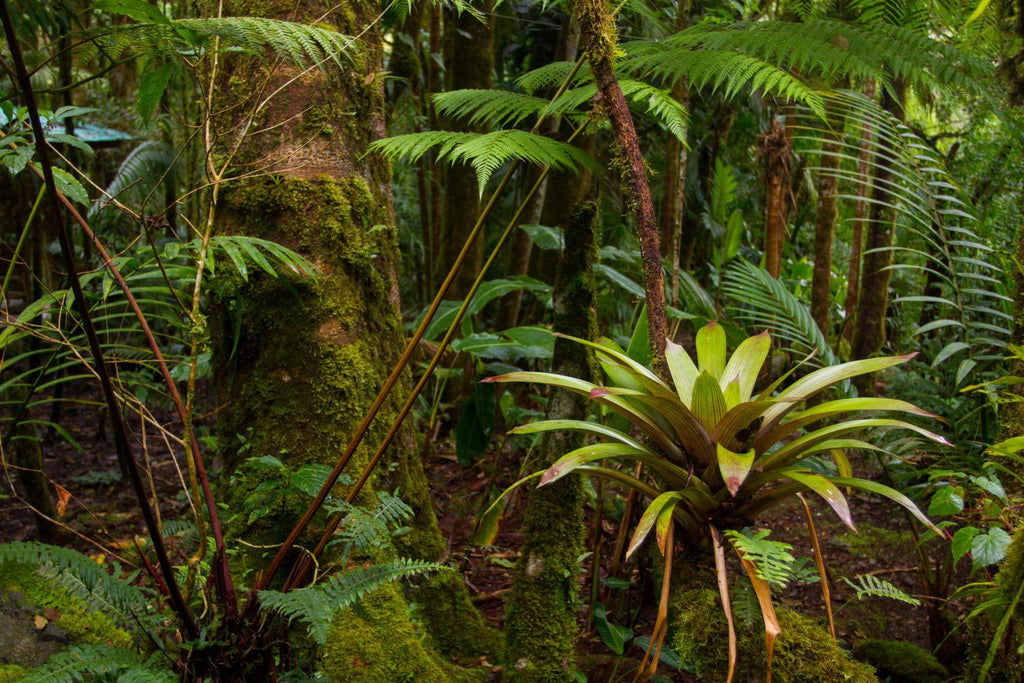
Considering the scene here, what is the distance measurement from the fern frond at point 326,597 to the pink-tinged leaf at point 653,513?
461 millimetres

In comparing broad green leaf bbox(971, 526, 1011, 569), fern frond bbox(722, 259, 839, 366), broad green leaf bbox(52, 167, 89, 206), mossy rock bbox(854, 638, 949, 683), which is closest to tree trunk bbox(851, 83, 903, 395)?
fern frond bbox(722, 259, 839, 366)

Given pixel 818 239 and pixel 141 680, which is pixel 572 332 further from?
pixel 818 239

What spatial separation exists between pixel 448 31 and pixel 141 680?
16.3 feet

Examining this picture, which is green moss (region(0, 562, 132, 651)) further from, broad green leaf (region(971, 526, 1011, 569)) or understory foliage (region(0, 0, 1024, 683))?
broad green leaf (region(971, 526, 1011, 569))

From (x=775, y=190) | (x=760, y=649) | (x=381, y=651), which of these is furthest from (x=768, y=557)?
(x=775, y=190)

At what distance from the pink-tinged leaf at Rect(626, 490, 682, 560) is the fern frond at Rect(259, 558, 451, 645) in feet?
1.51

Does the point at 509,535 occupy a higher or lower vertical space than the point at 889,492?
lower

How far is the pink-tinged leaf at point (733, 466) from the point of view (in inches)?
48.4

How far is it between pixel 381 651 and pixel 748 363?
3.63ft

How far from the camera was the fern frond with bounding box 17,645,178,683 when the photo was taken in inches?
47.4

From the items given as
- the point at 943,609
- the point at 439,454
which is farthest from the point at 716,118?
the point at 943,609

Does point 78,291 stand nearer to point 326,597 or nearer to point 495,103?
point 326,597

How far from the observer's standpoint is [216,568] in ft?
4.83

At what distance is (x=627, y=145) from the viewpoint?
1524mm
